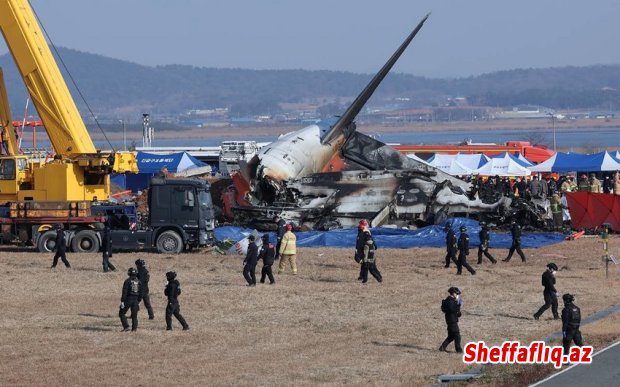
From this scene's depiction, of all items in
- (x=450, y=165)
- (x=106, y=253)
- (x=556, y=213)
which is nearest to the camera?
(x=106, y=253)

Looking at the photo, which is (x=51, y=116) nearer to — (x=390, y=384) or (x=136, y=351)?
(x=136, y=351)

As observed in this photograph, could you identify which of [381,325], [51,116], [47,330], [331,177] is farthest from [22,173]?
[381,325]

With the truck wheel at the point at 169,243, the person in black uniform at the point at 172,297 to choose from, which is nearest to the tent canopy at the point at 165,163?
the truck wheel at the point at 169,243

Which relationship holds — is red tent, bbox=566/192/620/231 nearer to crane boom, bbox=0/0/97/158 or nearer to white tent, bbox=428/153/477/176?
crane boom, bbox=0/0/97/158

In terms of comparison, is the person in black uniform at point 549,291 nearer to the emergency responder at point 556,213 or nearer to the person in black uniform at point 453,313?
the person in black uniform at point 453,313

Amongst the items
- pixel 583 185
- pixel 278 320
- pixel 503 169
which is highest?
pixel 503 169

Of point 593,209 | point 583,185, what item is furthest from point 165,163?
point 593,209

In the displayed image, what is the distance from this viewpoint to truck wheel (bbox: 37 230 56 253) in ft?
132

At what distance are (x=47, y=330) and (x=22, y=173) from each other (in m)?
16.0

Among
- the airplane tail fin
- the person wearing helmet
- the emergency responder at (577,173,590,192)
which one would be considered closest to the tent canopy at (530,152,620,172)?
the emergency responder at (577,173,590,192)

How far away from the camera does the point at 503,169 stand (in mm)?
63188

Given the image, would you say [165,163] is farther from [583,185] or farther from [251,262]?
[251,262]

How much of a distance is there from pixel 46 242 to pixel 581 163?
1181 inches

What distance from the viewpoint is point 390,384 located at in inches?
827
